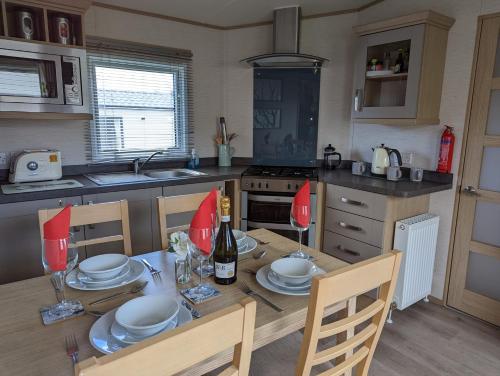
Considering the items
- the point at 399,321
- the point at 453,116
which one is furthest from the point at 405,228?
the point at 453,116

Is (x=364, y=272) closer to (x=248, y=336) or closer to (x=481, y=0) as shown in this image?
(x=248, y=336)

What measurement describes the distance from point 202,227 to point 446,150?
2.03 m

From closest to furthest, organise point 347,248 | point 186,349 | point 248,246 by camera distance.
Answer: point 186,349
point 248,246
point 347,248

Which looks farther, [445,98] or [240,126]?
[240,126]

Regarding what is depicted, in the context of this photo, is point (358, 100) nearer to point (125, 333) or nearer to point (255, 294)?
point (255, 294)

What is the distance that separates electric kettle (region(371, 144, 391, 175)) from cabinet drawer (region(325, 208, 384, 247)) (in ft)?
1.49

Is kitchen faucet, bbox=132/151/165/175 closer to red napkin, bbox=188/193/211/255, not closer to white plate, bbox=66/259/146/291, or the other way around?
white plate, bbox=66/259/146/291

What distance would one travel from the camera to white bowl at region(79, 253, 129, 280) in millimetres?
1208

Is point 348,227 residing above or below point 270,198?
below

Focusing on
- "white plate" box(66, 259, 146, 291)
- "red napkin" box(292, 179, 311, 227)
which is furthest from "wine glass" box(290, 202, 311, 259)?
"white plate" box(66, 259, 146, 291)

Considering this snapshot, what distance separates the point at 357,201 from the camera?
8.15 ft

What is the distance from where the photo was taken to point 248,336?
0.68 metres

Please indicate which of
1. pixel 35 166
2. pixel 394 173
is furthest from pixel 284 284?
pixel 35 166

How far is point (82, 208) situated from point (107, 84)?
166 centimetres
